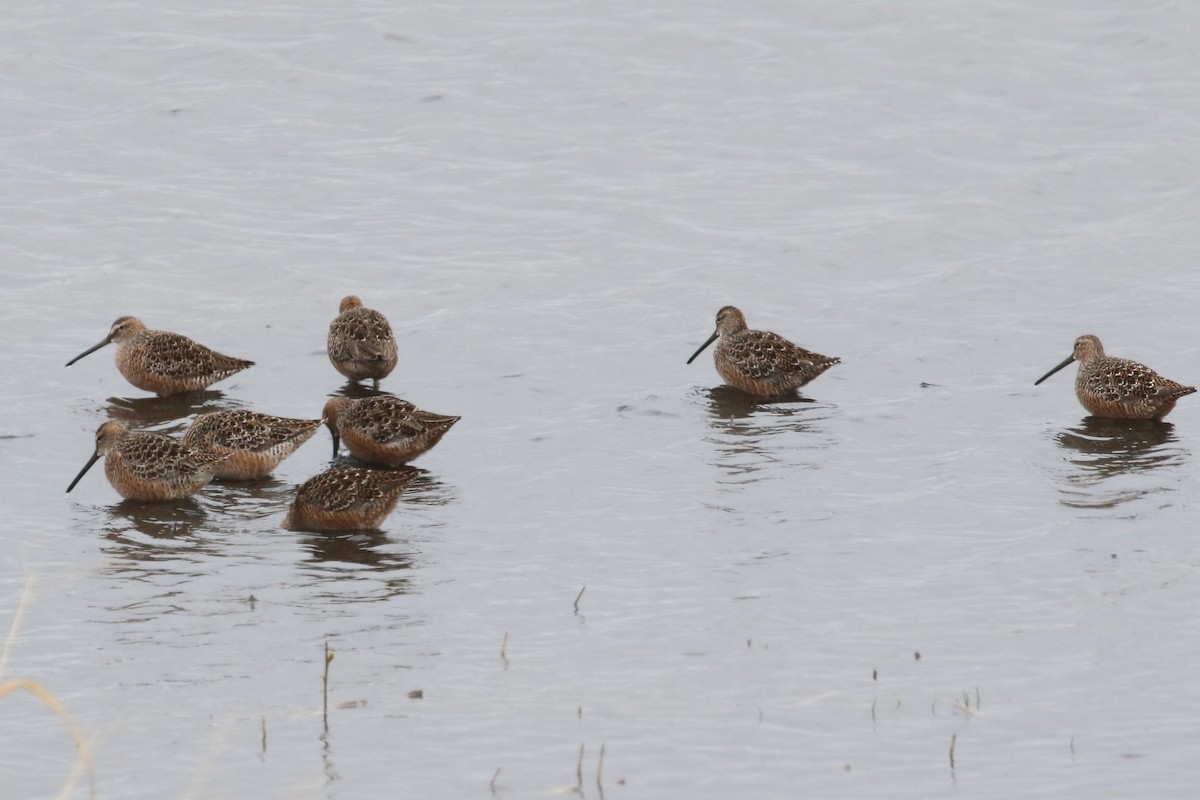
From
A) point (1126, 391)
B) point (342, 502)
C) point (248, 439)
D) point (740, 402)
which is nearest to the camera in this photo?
point (342, 502)

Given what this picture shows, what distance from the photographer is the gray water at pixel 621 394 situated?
762cm

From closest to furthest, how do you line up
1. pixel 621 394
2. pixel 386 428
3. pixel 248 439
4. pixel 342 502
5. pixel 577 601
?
pixel 577 601
pixel 342 502
pixel 248 439
pixel 386 428
pixel 621 394

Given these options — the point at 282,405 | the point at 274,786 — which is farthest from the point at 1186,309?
the point at 274,786

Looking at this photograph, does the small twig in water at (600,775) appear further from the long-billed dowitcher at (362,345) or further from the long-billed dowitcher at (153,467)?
the long-billed dowitcher at (362,345)

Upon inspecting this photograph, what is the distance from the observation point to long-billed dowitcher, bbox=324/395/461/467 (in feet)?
40.3

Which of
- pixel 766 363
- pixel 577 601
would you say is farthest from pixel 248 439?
pixel 766 363

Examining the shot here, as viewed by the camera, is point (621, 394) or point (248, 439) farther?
point (621, 394)

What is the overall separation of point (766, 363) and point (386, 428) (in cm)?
321

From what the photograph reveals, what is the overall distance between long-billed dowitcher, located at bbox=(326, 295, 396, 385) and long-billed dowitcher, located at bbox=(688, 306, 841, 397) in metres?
2.53

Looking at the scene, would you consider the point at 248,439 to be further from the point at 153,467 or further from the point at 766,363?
the point at 766,363

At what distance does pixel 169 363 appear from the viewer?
547 inches

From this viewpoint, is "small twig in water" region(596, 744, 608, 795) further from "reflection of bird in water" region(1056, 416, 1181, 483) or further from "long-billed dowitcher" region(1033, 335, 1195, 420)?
"long-billed dowitcher" region(1033, 335, 1195, 420)

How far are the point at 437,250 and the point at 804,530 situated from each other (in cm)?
822

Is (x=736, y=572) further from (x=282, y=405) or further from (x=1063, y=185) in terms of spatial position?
(x=1063, y=185)
